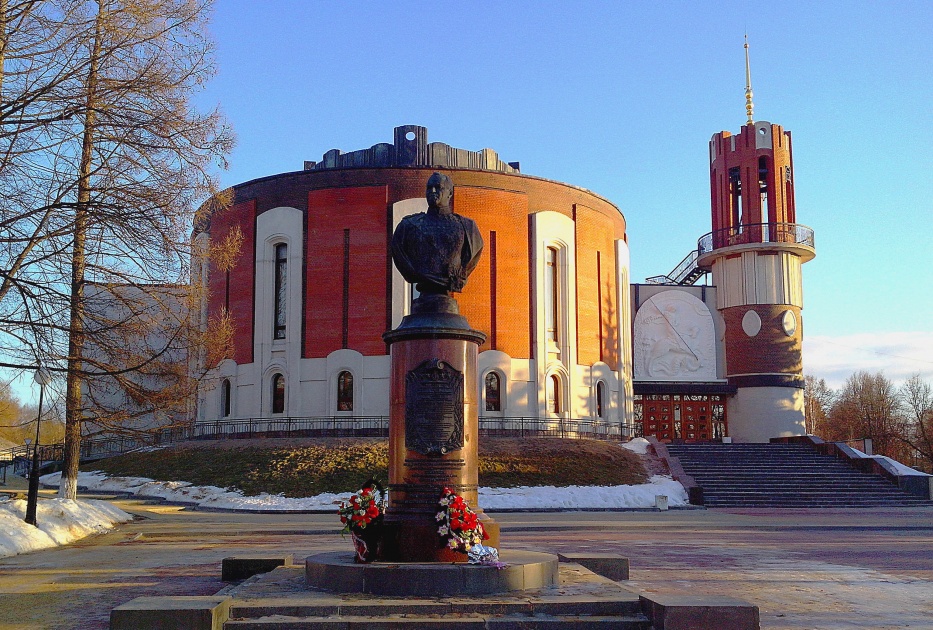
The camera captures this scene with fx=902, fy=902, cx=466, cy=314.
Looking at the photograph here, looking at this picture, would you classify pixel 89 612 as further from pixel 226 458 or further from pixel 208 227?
pixel 208 227

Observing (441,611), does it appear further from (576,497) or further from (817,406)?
(817,406)

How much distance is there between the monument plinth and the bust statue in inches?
0.5

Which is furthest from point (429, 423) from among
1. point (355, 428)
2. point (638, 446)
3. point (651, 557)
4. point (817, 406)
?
point (817, 406)

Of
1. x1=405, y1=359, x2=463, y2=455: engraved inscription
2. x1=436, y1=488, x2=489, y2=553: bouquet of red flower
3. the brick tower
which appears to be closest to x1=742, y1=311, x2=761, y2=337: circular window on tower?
the brick tower

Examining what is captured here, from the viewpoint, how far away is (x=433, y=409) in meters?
10.7

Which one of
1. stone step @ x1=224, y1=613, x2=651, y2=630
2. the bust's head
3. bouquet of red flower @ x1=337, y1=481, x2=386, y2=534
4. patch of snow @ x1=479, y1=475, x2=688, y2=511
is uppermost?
the bust's head

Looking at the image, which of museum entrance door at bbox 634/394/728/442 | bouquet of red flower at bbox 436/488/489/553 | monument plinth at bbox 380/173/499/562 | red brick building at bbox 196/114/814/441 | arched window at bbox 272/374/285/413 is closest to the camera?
bouquet of red flower at bbox 436/488/489/553

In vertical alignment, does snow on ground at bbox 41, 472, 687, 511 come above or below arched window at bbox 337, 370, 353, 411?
below

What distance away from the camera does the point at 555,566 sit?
10.0 metres

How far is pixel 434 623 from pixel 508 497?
827 inches

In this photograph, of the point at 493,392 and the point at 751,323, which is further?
the point at 751,323

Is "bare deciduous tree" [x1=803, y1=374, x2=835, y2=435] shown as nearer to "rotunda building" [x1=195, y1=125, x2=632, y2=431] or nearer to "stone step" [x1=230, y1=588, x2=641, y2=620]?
"rotunda building" [x1=195, y1=125, x2=632, y2=431]

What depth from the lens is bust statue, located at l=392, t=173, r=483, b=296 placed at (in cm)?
1148

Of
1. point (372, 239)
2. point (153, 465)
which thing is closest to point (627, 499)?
point (372, 239)
